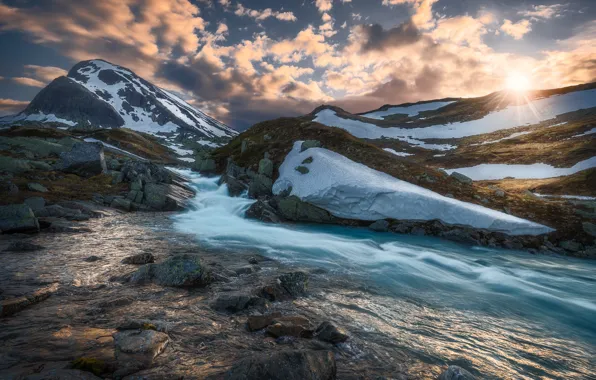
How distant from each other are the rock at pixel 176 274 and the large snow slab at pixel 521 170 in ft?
214

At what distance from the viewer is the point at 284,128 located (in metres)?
50.8

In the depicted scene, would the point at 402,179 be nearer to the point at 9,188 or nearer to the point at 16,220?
the point at 16,220

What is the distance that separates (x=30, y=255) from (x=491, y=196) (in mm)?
38785

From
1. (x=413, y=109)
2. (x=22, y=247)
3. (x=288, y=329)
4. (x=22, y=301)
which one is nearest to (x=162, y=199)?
(x=22, y=247)

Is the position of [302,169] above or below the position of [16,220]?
above

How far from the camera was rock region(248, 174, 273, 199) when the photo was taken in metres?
35.4

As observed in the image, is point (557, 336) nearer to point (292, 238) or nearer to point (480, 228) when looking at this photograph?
point (292, 238)

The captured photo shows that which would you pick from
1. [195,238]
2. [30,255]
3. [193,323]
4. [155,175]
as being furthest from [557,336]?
[155,175]

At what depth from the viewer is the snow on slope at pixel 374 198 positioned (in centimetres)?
2509

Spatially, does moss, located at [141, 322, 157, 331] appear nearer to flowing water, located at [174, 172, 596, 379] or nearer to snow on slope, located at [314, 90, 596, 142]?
flowing water, located at [174, 172, 596, 379]

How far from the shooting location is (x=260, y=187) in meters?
35.7

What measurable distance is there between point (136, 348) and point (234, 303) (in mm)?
2989

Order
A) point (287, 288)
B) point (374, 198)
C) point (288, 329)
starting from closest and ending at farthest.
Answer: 1. point (288, 329)
2. point (287, 288)
3. point (374, 198)

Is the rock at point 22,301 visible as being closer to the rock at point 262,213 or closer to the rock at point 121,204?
the rock at point 121,204
